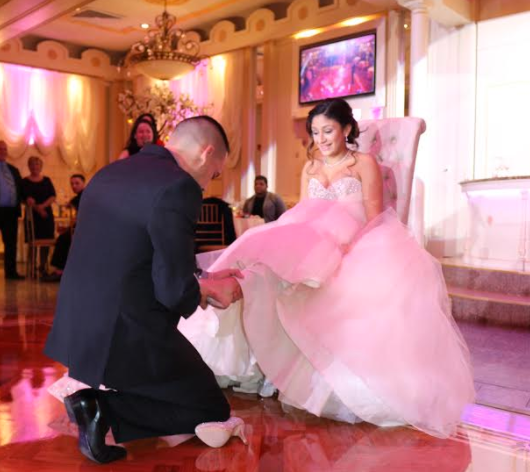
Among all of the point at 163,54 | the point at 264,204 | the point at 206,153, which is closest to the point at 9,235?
the point at 163,54

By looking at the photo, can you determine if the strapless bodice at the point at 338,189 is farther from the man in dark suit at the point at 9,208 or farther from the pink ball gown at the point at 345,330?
the man in dark suit at the point at 9,208

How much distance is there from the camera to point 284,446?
6.34 ft

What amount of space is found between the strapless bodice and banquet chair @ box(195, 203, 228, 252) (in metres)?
3.94

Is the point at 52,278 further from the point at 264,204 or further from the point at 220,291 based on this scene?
the point at 220,291

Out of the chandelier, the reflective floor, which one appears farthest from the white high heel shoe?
the chandelier

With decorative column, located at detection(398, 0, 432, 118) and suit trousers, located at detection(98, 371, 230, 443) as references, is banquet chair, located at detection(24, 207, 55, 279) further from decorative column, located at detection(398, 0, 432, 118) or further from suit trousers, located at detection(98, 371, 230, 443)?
suit trousers, located at detection(98, 371, 230, 443)

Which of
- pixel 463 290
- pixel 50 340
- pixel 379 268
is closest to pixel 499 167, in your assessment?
pixel 463 290

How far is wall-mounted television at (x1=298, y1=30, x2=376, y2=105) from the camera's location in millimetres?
7762

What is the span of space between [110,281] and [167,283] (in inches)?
7.2

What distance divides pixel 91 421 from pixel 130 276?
448mm

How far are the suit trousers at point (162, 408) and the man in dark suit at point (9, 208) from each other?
19.1 ft

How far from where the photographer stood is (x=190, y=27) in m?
10.1

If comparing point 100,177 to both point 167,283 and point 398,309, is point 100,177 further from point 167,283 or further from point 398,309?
point 398,309

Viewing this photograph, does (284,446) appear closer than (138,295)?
No
